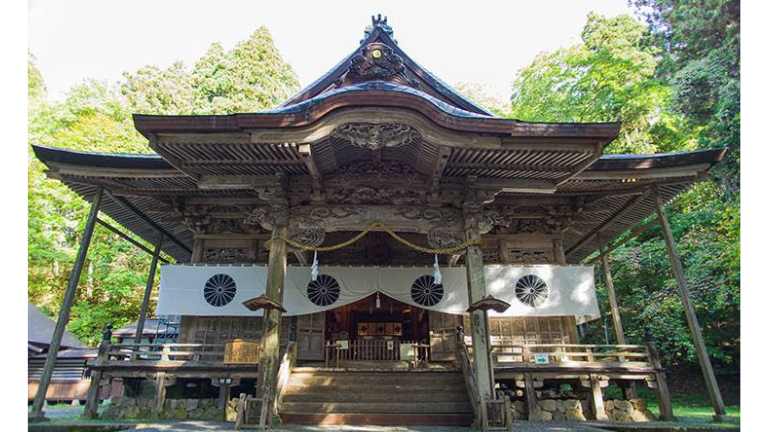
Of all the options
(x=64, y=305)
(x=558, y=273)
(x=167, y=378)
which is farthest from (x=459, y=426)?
(x=64, y=305)

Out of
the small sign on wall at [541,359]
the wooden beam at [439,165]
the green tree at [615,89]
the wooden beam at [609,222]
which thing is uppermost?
the green tree at [615,89]

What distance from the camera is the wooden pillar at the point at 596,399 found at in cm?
966

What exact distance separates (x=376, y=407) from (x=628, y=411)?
5.94 metres

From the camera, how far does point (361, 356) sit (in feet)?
42.2

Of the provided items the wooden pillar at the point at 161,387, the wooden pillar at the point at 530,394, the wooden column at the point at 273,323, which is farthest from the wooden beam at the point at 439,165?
the wooden pillar at the point at 161,387

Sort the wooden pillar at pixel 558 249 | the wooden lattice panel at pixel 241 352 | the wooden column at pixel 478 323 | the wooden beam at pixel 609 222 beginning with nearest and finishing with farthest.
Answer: the wooden column at pixel 478 323 → the wooden lattice panel at pixel 241 352 → the wooden beam at pixel 609 222 → the wooden pillar at pixel 558 249

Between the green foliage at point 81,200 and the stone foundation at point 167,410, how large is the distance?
13621 millimetres

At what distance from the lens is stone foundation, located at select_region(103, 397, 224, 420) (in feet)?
31.7

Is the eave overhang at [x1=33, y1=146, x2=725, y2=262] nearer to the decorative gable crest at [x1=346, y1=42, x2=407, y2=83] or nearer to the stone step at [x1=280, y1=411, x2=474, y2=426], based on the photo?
the decorative gable crest at [x1=346, y1=42, x2=407, y2=83]

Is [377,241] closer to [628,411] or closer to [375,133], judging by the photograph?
[375,133]

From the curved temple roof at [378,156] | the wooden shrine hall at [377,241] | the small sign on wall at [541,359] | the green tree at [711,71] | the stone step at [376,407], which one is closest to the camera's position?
the curved temple roof at [378,156]

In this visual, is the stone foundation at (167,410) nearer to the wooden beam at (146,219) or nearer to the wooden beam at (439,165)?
the wooden beam at (146,219)

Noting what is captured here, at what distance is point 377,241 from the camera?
13.0m

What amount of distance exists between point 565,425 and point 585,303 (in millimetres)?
3620
